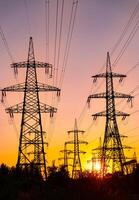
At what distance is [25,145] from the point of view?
4069cm

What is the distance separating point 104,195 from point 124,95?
20.2 metres

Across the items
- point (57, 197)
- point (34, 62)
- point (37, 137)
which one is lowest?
point (57, 197)

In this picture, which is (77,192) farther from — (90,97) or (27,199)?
(90,97)

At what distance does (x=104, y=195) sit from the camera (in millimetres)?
27531

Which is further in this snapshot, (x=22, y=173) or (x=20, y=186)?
(x=22, y=173)

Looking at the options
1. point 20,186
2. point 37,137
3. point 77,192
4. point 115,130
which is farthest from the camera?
point 115,130

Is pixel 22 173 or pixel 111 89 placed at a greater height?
pixel 111 89

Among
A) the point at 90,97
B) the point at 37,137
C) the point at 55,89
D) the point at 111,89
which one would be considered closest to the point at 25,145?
the point at 37,137

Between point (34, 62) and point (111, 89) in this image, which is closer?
point (34, 62)

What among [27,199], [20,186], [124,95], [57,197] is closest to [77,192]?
[57,197]

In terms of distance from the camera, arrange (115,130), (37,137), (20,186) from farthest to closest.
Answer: (115,130), (37,137), (20,186)

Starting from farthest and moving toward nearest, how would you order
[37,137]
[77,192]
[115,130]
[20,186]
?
[115,130]
[37,137]
[20,186]
[77,192]

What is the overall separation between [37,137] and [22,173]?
398cm

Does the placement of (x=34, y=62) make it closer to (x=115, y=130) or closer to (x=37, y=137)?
(x=37, y=137)
